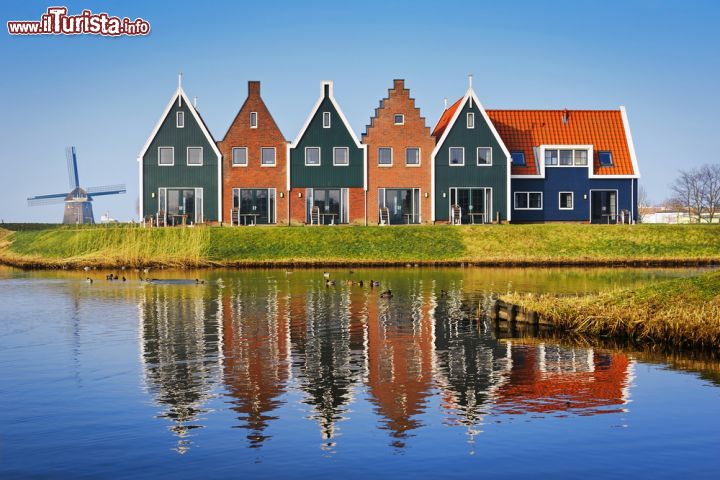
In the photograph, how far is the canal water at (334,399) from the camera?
15352 millimetres

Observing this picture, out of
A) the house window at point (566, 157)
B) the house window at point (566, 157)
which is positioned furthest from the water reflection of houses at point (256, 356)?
the house window at point (566, 157)

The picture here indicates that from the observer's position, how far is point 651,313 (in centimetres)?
2638

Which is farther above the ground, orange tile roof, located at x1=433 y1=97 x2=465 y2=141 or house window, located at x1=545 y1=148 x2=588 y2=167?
orange tile roof, located at x1=433 y1=97 x2=465 y2=141

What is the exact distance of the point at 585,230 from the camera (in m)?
65.8

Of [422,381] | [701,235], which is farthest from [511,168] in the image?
[422,381]

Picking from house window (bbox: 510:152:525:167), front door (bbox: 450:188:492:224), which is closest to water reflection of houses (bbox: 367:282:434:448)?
front door (bbox: 450:188:492:224)

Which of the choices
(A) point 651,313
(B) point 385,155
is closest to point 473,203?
(B) point 385,155

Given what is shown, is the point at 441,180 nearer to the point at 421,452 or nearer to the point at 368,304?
the point at 368,304

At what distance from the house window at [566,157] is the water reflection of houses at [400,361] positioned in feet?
123

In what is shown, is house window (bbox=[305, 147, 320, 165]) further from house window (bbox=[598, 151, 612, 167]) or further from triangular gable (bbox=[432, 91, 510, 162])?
house window (bbox=[598, 151, 612, 167])

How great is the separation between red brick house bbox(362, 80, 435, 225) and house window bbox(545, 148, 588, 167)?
9639mm

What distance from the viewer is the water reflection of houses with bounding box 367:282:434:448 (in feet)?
60.3

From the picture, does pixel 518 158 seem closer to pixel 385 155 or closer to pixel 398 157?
pixel 398 157

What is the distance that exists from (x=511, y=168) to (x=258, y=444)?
58799 millimetres
